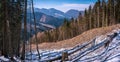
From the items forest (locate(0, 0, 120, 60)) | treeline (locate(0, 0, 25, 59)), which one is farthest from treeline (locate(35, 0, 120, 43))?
treeline (locate(0, 0, 25, 59))

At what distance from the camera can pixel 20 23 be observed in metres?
40.4

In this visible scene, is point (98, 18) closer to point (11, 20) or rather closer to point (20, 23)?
point (20, 23)

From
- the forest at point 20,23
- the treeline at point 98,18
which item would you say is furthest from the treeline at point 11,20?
the treeline at point 98,18

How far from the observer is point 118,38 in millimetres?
26906

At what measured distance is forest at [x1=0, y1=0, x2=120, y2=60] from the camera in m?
30.3

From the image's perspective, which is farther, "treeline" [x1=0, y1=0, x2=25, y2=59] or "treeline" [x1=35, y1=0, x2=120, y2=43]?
"treeline" [x1=35, y1=0, x2=120, y2=43]

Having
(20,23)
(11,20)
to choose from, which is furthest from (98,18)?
(11,20)

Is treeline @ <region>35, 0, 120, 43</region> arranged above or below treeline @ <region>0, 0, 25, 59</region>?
below

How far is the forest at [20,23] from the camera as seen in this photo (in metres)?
30.3

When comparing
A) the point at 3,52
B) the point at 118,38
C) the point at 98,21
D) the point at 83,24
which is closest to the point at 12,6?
the point at 3,52

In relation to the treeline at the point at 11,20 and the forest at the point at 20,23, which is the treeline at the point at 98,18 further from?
the treeline at the point at 11,20

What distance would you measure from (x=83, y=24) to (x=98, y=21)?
886 inches

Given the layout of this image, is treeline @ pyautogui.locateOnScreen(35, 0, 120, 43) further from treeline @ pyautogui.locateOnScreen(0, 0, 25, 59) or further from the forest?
treeline @ pyautogui.locateOnScreen(0, 0, 25, 59)

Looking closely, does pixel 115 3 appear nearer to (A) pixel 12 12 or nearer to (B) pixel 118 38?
(A) pixel 12 12
